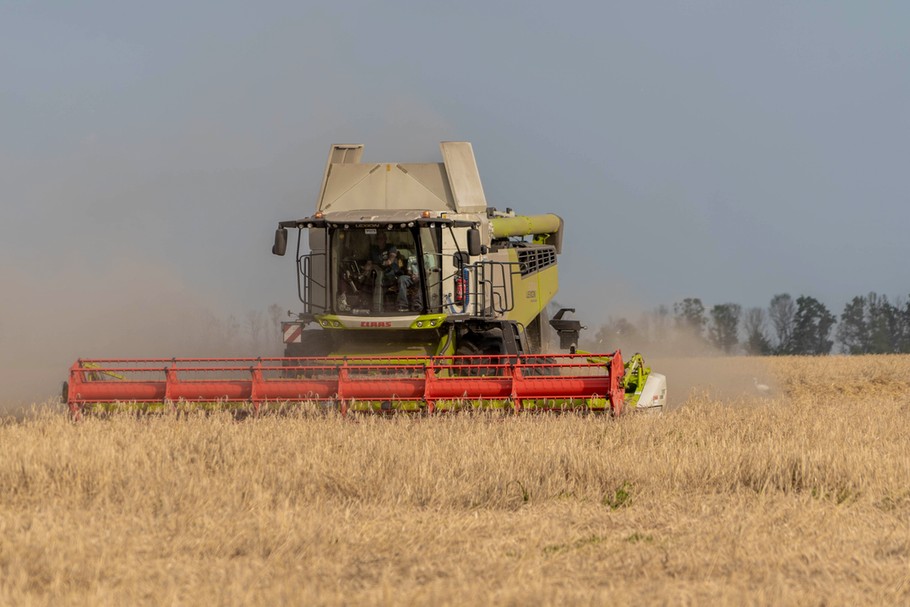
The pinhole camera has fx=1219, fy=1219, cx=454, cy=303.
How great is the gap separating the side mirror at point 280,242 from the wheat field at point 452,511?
2.54 meters

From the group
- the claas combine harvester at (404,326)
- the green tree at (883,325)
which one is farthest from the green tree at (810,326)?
the claas combine harvester at (404,326)

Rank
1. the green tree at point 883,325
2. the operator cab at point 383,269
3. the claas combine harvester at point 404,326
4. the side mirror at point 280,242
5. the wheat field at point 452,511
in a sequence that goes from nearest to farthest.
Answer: the wheat field at point 452,511 < the claas combine harvester at point 404,326 < the side mirror at point 280,242 < the operator cab at point 383,269 < the green tree at point 883,325

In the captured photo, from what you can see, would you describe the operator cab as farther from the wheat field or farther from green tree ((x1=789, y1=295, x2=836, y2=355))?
green tree ((x1=789, y1=295, x2=836, y2=355))

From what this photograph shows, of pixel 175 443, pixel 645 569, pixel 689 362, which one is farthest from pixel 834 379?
pixel 645 569

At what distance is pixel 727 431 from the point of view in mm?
10023

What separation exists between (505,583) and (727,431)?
5.28 m

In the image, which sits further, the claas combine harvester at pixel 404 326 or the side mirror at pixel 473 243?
the side mirror at pixel 473 243

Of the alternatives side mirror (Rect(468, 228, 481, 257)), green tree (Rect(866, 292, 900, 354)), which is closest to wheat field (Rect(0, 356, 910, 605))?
side mirror (Rect(468, 228, 481, 257))

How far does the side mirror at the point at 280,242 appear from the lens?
1270cm

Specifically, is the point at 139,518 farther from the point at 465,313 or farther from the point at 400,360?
the point at 465,313

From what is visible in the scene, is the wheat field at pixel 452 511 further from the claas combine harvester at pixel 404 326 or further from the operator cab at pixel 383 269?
the operator cab at pixel 383 269

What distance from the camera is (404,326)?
511 inches

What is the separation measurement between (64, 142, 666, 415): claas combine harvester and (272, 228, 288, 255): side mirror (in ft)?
0.04

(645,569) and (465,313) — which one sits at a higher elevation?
(465,313)
